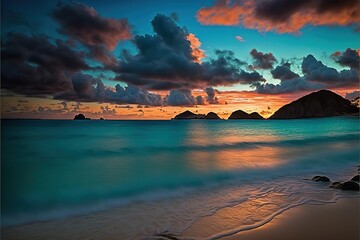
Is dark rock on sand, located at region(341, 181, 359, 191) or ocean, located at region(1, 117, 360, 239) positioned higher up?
dark rock on sand, located at region(341, 181, 359, 191)

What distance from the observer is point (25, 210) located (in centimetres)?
852

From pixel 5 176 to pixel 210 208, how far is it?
12.4 m

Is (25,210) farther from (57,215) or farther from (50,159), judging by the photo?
(50,159)

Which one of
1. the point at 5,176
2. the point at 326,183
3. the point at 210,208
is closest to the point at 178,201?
the point at 210,208

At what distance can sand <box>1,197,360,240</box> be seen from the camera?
18.4 feet

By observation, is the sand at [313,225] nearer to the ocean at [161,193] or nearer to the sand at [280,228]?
the sand at [280,228]

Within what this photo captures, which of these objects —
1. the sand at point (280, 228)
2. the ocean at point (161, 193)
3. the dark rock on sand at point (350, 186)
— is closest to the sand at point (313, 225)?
the sand at point (280, 228)

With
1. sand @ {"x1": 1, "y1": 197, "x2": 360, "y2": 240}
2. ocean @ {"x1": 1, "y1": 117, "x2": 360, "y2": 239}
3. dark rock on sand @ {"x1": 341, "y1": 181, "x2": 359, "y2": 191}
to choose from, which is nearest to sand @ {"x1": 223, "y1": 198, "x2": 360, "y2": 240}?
sand @ {"x1": 1, "y1": 197, "x2": 360, "y2": 240}

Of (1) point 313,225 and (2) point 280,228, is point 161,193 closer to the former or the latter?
(2) point 280,228

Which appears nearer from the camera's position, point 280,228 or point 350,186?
point 280,228

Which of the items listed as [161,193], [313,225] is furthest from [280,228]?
[161,193]

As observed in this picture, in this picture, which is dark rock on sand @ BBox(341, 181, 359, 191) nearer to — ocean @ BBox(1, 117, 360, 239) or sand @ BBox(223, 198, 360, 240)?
ocean @ BBox(1, 117, 360, 239)

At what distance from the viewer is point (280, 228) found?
5.98 metres

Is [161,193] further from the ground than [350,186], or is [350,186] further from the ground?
[350,186]
